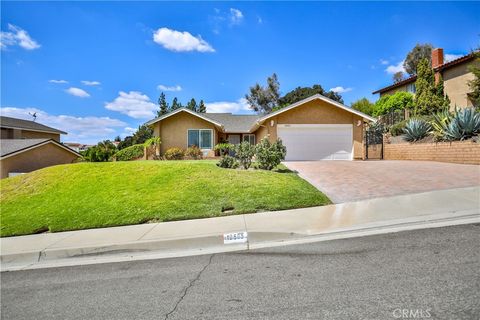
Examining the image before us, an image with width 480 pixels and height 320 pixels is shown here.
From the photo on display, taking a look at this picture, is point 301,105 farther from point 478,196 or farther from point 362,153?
point 478,196

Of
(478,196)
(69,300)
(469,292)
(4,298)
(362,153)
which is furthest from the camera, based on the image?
(362,153)

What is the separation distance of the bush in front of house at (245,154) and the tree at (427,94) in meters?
15.8

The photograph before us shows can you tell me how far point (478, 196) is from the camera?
750 cm

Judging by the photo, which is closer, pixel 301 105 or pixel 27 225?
pixel 27 225

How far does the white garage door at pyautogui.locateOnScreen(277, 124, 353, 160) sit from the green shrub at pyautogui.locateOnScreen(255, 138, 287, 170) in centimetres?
804

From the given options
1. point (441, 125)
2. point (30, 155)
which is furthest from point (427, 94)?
point (30, 155)

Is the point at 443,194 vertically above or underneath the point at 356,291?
above

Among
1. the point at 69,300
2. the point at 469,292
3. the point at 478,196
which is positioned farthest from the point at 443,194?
the point at 69,300

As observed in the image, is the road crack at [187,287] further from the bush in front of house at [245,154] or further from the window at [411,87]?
the window at [411,87]

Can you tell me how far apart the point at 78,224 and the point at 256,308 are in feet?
21.2

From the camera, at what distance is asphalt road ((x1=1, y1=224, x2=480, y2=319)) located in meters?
3.12

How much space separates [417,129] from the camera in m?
17.2

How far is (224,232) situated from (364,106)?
3245 centimetres

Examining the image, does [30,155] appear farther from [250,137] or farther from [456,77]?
[456,77]
